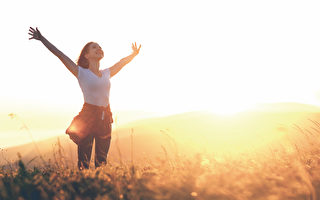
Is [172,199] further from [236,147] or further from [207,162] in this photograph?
[236,147]

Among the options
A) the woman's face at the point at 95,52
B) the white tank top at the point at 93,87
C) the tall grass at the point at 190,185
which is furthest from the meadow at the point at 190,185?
the woman's face at the point at 95,52

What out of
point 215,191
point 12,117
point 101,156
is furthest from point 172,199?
point 101,156

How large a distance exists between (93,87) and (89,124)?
0.58m

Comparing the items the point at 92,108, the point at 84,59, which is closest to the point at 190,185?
the point at 92,108

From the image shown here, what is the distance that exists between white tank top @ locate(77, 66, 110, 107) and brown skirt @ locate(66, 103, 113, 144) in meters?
0.09

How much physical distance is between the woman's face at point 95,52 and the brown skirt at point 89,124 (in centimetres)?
82

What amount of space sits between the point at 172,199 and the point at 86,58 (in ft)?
11.7

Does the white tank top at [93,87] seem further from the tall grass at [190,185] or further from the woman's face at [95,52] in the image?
the tall grass at [190,185]

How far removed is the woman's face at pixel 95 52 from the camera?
5.71 meters

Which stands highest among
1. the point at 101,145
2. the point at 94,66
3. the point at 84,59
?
the point at 84,59

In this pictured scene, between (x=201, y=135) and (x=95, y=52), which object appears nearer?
(x=201, y=135)

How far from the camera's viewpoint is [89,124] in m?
5.36

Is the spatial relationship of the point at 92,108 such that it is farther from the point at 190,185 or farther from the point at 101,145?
the point at 190,185

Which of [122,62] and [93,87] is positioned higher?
[122,62]
